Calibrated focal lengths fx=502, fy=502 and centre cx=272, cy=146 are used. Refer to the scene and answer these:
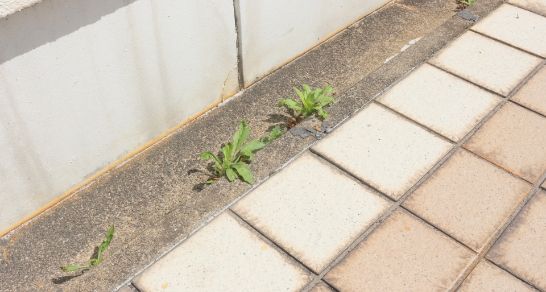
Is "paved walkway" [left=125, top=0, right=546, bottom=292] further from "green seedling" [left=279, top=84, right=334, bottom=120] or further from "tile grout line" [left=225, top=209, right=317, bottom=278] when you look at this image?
"green seedling" [left=279, top=84, right=334, bottom=120]

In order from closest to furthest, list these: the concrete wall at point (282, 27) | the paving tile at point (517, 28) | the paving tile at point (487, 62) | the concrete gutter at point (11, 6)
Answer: the concrete gutter at point (11, 6), the concrete wall at point (282, 27), the paving tile at point (487, 62), the paving tile at point (517, 28)

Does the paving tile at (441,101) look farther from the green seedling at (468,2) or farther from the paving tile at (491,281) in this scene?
the green seedling at (468,2)

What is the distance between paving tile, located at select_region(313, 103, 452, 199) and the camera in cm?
254

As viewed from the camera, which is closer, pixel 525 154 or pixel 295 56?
pixel 525 154

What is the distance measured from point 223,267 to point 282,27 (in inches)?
63.0

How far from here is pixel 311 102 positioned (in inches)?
112

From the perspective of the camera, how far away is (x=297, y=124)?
2838mm

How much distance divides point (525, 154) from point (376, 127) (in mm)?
792

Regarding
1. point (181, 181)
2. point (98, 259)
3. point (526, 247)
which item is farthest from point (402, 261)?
point (98, 259)

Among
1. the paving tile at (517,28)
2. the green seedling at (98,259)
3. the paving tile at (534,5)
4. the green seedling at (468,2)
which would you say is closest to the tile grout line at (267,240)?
the green seedling at (98,259)

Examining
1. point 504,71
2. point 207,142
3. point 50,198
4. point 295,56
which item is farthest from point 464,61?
point 50,198

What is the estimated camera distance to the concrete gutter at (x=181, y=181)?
7.32ft

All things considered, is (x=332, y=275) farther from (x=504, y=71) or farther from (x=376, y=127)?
(x=504, y=71)

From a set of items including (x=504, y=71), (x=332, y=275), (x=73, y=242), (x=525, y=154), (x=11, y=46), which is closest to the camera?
(x=11, y=46)
